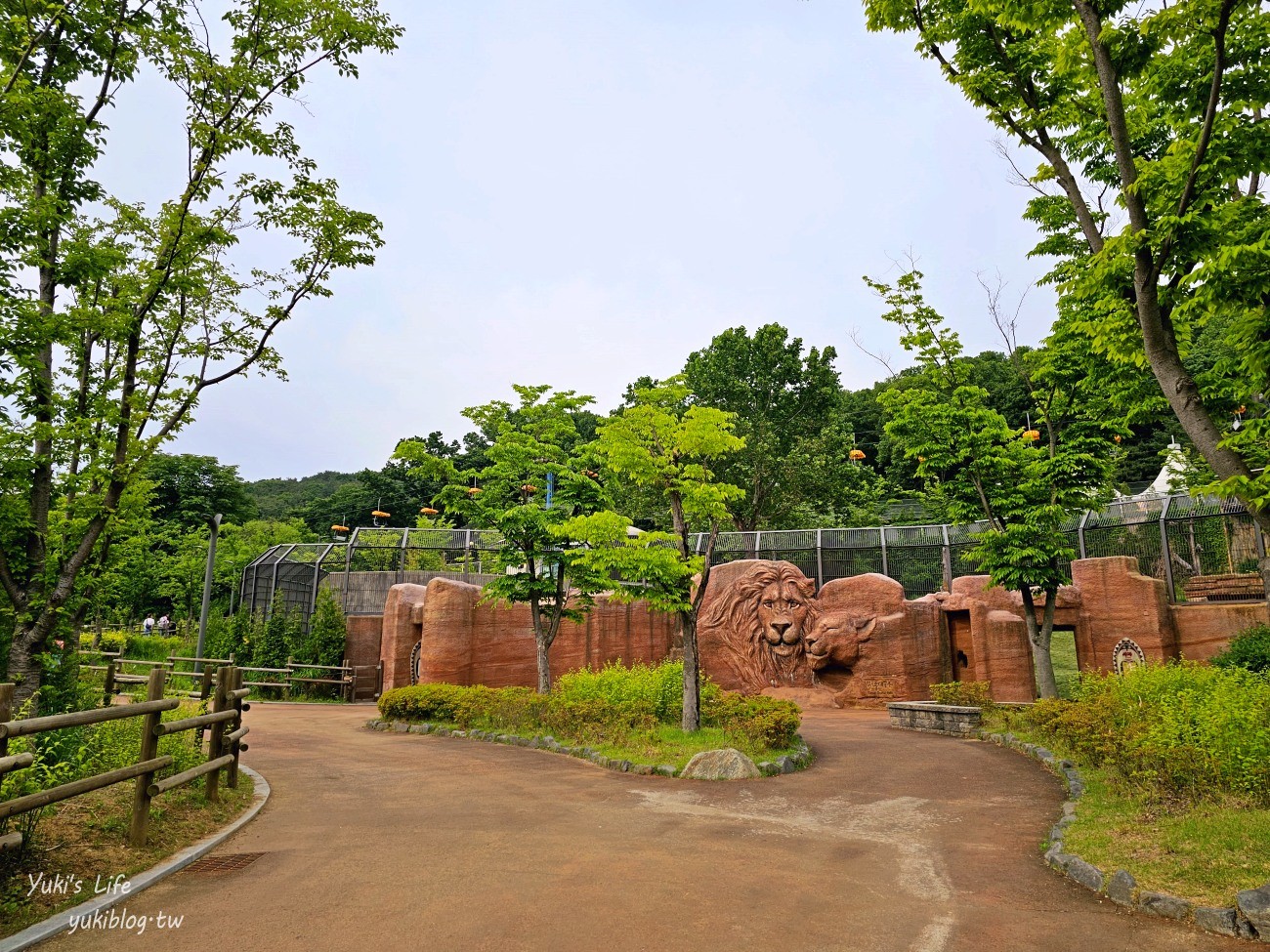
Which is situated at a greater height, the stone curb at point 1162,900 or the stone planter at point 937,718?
the stone curb at point 1162,900

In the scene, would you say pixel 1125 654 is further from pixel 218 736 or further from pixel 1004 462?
pixel 218 736

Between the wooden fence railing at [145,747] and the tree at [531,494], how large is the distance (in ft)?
24.4

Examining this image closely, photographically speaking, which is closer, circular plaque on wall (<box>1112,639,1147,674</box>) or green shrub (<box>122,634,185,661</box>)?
circular plaque on wall (<box>1112,639,1147,674</box>)

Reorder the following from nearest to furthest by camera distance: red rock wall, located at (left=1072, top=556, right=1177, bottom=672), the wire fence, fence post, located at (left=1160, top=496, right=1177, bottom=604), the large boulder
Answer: the large boulder
red rock wall, located at (left=1072, top=556, right=1177, bottom=672)
fence post, located at (left=1160, top=496, right=1177, bottom=604)
the wire fence

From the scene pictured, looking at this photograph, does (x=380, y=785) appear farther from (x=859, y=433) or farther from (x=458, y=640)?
(x=859, y=433)

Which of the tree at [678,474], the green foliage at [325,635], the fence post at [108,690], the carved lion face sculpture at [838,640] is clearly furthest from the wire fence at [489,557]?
the fence post at [108,690]

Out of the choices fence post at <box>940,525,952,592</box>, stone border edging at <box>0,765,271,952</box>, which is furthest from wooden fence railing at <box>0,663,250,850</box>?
fence post at <box>940,525,952,592</box>

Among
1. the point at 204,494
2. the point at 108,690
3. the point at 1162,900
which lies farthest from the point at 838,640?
the point at 204,494

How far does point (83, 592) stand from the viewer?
8.67 meters

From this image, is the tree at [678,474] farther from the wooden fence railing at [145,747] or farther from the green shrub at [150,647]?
the green shrub at [150,647]

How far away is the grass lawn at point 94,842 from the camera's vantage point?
15.5 ft

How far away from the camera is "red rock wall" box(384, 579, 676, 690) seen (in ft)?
59.6

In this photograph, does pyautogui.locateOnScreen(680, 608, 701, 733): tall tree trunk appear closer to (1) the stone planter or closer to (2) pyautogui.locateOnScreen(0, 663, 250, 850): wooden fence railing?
(1) the stone planter

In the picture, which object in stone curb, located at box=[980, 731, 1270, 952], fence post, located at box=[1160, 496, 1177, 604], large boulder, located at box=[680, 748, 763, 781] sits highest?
fence post, located at box=[1160, 496, 1177, 604]
